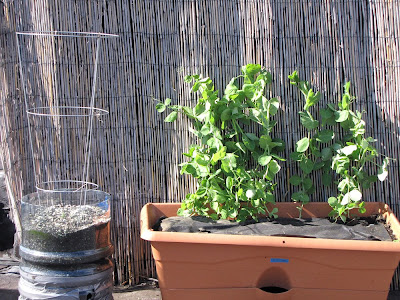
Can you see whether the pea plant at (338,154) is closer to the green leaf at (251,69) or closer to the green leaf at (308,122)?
the green leaf at (308,122)

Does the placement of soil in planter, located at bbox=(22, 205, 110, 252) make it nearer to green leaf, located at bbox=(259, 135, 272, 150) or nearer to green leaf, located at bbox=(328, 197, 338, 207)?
green leaf, located at bbox=(259, 135, 272, 150)

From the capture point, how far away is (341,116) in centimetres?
236

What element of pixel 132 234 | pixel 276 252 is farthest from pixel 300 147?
pixel 132 234

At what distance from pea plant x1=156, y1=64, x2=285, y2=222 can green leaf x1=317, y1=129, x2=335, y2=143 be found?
192 millimetres

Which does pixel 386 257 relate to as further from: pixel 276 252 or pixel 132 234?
pixel 132 234

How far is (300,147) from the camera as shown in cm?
235

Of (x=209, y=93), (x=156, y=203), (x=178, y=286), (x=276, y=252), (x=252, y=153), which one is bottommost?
(x=178, y=286)

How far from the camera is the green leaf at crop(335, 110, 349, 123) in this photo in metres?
2.34

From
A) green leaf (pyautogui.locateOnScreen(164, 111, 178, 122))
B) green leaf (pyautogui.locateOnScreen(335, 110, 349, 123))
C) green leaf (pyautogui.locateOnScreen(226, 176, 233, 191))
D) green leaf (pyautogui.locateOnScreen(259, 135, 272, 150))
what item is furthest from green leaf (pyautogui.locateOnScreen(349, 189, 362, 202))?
green leaf (pyautogui.locateOnScreen(164, 111, 178, 122))

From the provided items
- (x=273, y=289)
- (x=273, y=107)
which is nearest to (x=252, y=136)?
(x=273, y=107)

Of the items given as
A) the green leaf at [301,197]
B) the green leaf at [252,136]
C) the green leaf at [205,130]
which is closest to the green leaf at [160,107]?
the green leaf at [205,130]

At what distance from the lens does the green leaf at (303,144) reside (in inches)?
92.0

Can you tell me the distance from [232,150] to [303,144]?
14.3 inches

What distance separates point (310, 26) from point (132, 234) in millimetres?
1474
